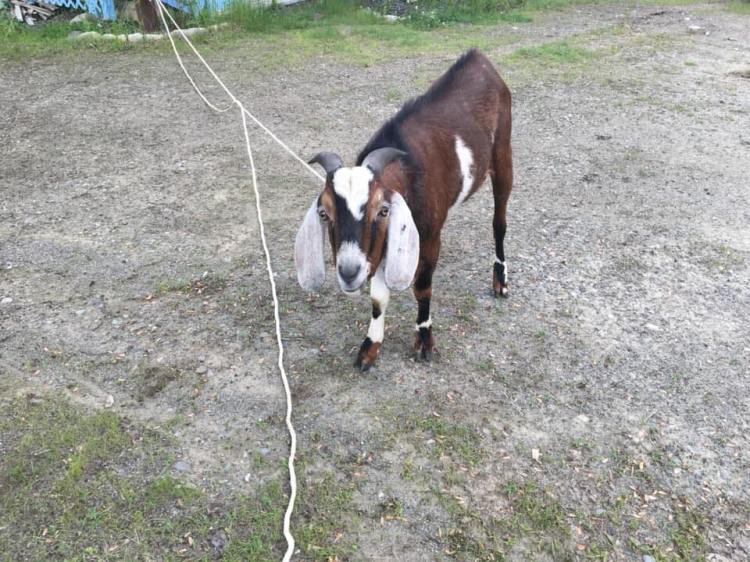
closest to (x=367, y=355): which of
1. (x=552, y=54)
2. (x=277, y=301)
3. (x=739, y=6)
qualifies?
(x=277, y=301)

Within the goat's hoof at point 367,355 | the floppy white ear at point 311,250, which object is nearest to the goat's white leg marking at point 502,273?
the goat's hoof at point 367,355

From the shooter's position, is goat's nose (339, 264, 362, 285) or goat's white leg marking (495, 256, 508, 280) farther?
goat's white leg marking (495, 256, 508, 280)

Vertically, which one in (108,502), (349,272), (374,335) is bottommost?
(108,502)

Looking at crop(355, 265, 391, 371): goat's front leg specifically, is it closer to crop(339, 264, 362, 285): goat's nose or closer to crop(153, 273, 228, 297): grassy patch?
crop(339, 264, 362, 285): goat's nose

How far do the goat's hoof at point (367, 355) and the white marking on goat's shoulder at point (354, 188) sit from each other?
1.01 meters

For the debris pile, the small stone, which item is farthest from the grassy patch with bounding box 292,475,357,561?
the debris pile

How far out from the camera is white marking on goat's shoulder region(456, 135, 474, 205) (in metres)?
3.60

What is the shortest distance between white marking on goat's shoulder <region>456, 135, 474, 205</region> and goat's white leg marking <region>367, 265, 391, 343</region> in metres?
0.77

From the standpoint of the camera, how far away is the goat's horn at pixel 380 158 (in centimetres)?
288

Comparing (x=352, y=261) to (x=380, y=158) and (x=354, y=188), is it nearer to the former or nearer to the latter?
(x=354, y=188)

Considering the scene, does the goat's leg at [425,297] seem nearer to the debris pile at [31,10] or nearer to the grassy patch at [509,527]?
the grassy patch at [509,527]

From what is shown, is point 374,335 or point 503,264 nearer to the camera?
point 374,335

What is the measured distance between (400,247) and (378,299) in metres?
0.60

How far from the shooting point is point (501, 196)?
413cm
